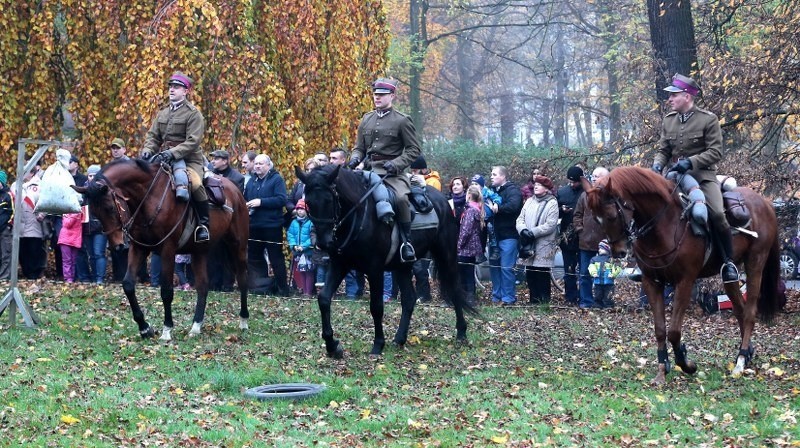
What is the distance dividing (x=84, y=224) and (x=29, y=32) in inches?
162

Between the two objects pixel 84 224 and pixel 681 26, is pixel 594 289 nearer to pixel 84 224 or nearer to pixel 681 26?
pixel 681 26

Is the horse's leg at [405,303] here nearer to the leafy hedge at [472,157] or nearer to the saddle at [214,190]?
the saddle at [214,190]

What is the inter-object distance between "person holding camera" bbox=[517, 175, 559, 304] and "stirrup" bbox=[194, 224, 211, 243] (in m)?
5.83

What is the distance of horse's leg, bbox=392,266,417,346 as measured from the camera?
1299 cm

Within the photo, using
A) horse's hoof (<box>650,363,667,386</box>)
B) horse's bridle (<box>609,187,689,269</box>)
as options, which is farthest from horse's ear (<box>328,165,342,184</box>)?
horse's hoof (<box>650,363,667,386</box>)

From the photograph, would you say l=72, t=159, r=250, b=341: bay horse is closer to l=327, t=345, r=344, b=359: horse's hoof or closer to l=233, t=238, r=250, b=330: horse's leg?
l=233, t=238, r=250, b=330: horse's leg

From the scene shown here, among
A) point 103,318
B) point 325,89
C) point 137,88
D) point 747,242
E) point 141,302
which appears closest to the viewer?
point 747,242

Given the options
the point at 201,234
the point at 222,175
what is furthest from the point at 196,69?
the point at 201,234

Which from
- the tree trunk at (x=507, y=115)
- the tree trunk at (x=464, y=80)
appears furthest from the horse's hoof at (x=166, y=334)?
the tree trunk at (x=507, y=115)

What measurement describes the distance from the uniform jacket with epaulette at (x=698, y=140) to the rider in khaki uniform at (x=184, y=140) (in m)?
5.43

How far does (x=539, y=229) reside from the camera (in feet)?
57.4

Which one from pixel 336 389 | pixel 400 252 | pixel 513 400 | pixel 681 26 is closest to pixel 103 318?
pixel 400 252

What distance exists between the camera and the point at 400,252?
41.3 ft

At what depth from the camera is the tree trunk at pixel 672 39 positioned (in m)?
19.0
